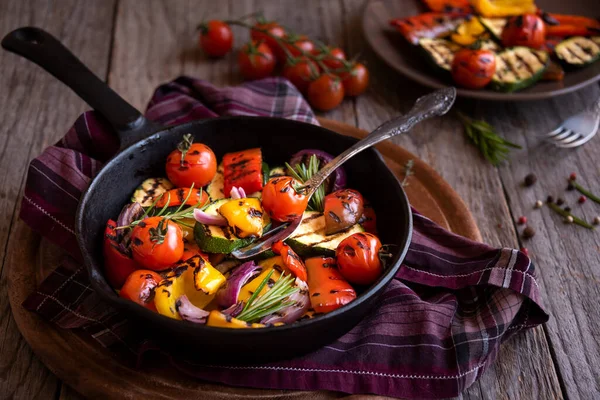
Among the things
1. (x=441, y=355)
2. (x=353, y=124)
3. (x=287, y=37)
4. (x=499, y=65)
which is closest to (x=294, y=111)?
(x=353, y=124)

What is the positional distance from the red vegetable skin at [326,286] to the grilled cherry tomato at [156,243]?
428 mm

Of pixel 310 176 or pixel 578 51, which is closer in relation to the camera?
pixel 310 176

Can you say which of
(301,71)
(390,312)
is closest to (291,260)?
(390,312)

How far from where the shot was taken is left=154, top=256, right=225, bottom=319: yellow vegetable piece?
5.69 feet

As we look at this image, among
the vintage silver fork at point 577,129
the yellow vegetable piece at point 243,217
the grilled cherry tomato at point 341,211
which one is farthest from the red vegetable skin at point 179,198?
the vintage silver fork at point 577,129

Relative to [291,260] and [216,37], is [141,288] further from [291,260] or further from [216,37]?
[216,37]

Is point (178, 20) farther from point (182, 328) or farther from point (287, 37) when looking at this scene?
point (182, 328)

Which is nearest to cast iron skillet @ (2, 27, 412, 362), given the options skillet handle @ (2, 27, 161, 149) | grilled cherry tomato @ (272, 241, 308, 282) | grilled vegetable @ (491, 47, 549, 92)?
skillet handle @ (2, 27, 161, 149)

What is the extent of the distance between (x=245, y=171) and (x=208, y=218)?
0.31 m

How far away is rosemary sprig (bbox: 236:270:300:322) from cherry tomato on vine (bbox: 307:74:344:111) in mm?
1397

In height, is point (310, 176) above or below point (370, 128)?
above

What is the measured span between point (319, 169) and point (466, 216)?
0.64 metres

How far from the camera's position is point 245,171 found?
2.19 m

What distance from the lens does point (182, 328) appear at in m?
1.58
